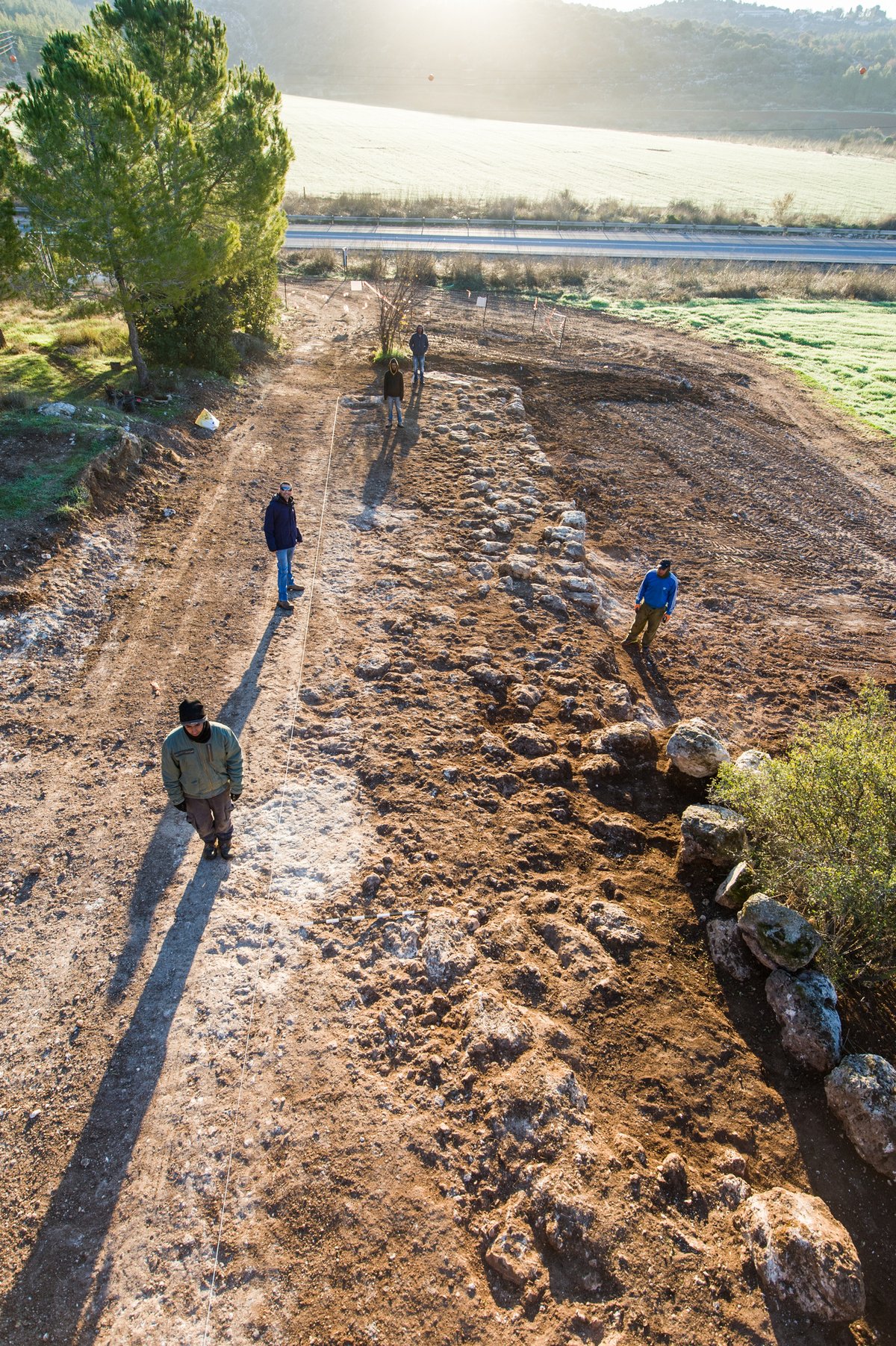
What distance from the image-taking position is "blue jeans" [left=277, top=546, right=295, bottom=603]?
9.45 metres

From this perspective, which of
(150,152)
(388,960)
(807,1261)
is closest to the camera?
(807,1261)

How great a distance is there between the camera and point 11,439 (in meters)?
11.1

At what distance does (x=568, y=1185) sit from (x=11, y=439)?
12.5 meters

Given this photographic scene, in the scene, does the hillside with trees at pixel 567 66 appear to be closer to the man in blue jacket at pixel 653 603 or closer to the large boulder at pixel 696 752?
the man in blue jacket at pixel 653 603

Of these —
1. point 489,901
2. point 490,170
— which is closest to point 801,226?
point 490,170

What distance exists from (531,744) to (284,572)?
4.20 metres

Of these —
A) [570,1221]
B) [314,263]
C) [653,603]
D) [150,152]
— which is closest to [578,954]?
[570,1221]

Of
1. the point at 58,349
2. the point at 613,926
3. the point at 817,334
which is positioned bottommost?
the point at 613,926

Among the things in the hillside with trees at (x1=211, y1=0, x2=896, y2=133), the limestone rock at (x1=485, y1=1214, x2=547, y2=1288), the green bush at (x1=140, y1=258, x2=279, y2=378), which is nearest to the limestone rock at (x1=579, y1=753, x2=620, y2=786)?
the limestone rock at (x1=485, y1=1214, x2=547, y2=1288)

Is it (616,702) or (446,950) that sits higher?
(616,702)

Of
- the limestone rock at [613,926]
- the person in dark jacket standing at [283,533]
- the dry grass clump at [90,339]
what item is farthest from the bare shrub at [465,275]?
the limestone rock at [613,926]

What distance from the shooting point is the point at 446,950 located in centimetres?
583

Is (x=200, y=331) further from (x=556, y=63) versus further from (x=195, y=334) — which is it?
(x=556, y=63)

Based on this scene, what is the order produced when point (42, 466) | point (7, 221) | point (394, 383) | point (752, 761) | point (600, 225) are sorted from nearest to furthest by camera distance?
point (752, 761) → point (42, 466) → point (7, 221) → point (394, 383) → point (600, 225)
